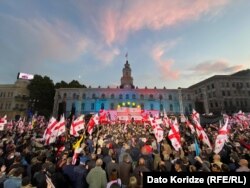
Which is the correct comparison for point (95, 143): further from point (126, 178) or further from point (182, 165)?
point (182, 165)

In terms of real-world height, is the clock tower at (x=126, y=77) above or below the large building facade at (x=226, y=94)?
above

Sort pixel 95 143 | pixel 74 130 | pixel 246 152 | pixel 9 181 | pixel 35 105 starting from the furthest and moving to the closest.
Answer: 1. pixel 35 105
2. pixel 74 130
3. pixel 95 143
4. pixel 246 152
5. pixel 9 181

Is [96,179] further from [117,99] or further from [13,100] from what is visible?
[13,100]

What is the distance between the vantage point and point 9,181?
4.76 metres

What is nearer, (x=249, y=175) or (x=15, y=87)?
(x=249, y=175)

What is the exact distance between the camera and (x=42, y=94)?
73812 mm

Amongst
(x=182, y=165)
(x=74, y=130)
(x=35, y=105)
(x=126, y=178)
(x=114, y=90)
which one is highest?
(x=114, y=90)

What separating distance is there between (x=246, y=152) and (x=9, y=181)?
889 centimetres

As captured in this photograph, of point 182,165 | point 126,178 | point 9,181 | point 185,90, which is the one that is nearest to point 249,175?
point 182,165

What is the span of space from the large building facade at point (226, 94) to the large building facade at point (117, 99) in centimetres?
807

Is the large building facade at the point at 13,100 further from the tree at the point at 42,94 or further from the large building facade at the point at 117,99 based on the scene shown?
the large building facade at the point at 117,99

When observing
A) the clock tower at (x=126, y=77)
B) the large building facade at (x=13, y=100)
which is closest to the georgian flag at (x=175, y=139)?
the large building facade at (x=13, y=100)

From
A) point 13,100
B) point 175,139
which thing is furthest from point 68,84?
point 175,139

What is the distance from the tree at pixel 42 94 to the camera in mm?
70656
